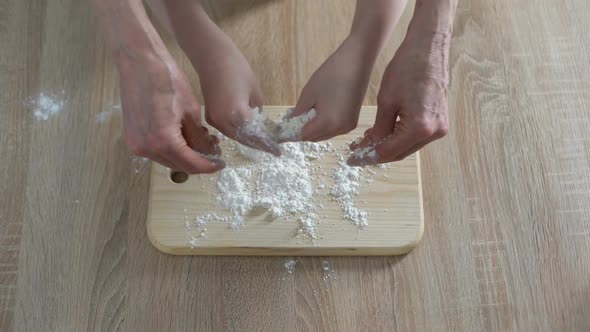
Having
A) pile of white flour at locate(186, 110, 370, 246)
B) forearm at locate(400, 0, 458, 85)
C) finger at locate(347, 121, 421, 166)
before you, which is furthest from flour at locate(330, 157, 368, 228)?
forearm at locate(400, 0, 458, 85)

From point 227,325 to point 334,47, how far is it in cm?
44

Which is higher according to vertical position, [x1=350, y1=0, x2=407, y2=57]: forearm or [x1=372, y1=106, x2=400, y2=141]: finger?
[x1=350, y1=0, x2=407, y2=57]: forearm

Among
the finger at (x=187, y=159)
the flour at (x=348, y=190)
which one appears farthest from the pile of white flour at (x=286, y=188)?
the finger at (x=187, y=159)

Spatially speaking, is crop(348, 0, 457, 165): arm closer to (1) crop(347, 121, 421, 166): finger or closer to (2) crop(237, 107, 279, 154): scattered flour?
(1) crop(347, 121, 421, 166): finger

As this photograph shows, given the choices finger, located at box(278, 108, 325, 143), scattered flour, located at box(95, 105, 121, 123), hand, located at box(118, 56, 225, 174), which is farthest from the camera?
scattered flour, located at box(95, 105, 121, 123)

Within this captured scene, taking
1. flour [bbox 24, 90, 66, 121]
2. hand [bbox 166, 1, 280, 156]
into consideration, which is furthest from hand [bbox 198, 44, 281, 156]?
flour [bbox 24, 90, 66, 121]

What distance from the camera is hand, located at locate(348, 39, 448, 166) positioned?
545mm

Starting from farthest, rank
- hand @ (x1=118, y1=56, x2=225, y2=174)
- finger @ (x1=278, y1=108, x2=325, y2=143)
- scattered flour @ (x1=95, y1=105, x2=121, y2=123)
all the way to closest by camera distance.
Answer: scattered flour @ (x1=95, y1=105, x2=121, y2=123) < finger @ (x1=278, y1=108, x2=325, y2=143) < hand @ (x1=118, y1=56, x2=225, y2=174)

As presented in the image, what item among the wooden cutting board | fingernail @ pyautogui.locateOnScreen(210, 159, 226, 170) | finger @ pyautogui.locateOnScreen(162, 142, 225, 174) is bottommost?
the wooden cutting board

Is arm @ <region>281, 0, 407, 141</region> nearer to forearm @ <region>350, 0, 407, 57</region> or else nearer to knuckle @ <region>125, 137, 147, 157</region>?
forearm @ <region>350, 0, 407, 57</region>

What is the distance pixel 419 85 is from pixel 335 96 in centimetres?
12

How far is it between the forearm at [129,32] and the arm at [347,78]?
192 mm

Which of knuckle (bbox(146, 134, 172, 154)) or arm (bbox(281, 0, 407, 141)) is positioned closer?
knuckle (bbox(146, 134, 172, 154))

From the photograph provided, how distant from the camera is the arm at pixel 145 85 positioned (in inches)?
20.5
